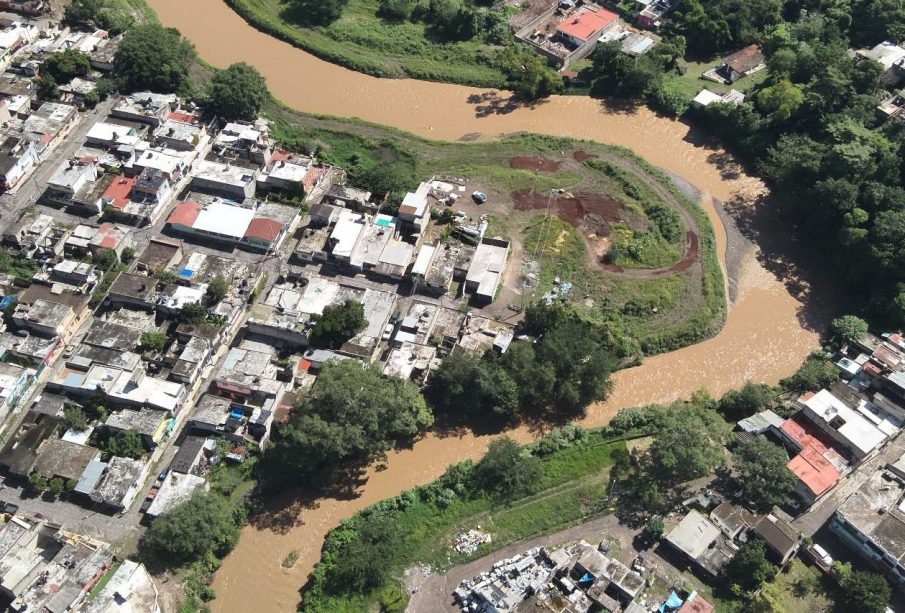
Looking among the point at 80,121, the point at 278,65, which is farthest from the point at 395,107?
the point at 80,121

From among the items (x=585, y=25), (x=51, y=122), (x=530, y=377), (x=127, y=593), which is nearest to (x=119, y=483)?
(x=127, y=593)

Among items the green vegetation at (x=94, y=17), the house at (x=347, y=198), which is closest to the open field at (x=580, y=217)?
the house at (x=347, y=198)

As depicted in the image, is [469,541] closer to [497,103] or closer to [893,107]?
[497,103]

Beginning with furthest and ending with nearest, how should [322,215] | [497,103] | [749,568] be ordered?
1. [497,103]
2. [322,215]
3. [749,568]

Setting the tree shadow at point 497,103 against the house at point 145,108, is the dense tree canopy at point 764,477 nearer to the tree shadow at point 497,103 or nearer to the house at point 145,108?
the tree shadow at point 497,103

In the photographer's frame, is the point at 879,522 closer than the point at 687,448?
Yes

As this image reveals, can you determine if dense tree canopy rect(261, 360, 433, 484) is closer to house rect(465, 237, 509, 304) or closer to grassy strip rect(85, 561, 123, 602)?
grassy strip rect(85, 561, 123, 602)
